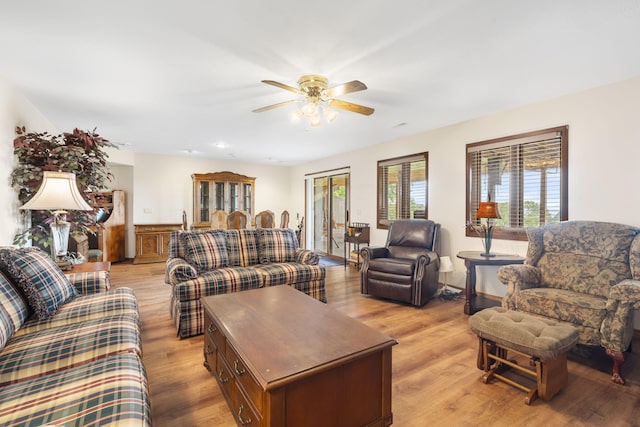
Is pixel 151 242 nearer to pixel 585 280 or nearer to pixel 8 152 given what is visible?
pixel 8 152

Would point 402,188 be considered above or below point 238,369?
above

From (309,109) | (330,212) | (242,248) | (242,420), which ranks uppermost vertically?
(309,109)

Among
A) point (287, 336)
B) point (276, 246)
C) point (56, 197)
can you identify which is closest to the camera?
point (287, 336)

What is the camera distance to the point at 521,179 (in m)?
3.46

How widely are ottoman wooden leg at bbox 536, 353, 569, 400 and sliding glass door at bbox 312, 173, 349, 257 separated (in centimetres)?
464

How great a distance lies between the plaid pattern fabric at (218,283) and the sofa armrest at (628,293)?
9.60 ft

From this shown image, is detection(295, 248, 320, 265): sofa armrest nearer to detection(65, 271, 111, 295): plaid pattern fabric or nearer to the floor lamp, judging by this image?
detection(65, 271, 111, 295): plaid pattern fabric

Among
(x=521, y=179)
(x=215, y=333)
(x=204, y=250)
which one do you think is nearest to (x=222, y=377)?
(x=215, y=333)

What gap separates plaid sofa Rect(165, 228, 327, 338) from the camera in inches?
106

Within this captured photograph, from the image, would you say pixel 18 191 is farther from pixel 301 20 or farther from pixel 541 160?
pixel 541 160

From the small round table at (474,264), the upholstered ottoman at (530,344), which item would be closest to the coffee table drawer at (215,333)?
the upholstered ottoman at (530,344)

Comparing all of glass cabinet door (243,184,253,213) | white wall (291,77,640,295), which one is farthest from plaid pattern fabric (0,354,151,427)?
glass cabinet door (243,184,253,213)

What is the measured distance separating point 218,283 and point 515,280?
2764 mm

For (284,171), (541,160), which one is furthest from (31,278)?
(284,171)
